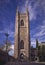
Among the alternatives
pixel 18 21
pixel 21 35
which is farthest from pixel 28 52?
pixel 18 21

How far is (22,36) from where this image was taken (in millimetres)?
19188

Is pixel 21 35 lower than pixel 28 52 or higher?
higher

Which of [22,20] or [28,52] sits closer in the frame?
[28,52]

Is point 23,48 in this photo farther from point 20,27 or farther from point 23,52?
point 20,27

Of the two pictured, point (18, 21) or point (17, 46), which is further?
point (18, 21)

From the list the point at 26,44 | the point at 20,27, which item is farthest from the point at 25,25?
the point at 26,44

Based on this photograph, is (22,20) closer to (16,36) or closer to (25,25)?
(25,25)

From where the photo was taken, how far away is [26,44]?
1886 centimetres

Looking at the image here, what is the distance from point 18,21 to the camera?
19.4 metres

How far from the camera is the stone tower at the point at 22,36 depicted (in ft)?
60.3

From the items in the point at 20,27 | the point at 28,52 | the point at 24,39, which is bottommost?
→ the point at 28,52

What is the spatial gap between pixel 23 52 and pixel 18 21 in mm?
2981

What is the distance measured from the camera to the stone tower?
60.3 feet

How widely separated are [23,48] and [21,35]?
4.57 ft
